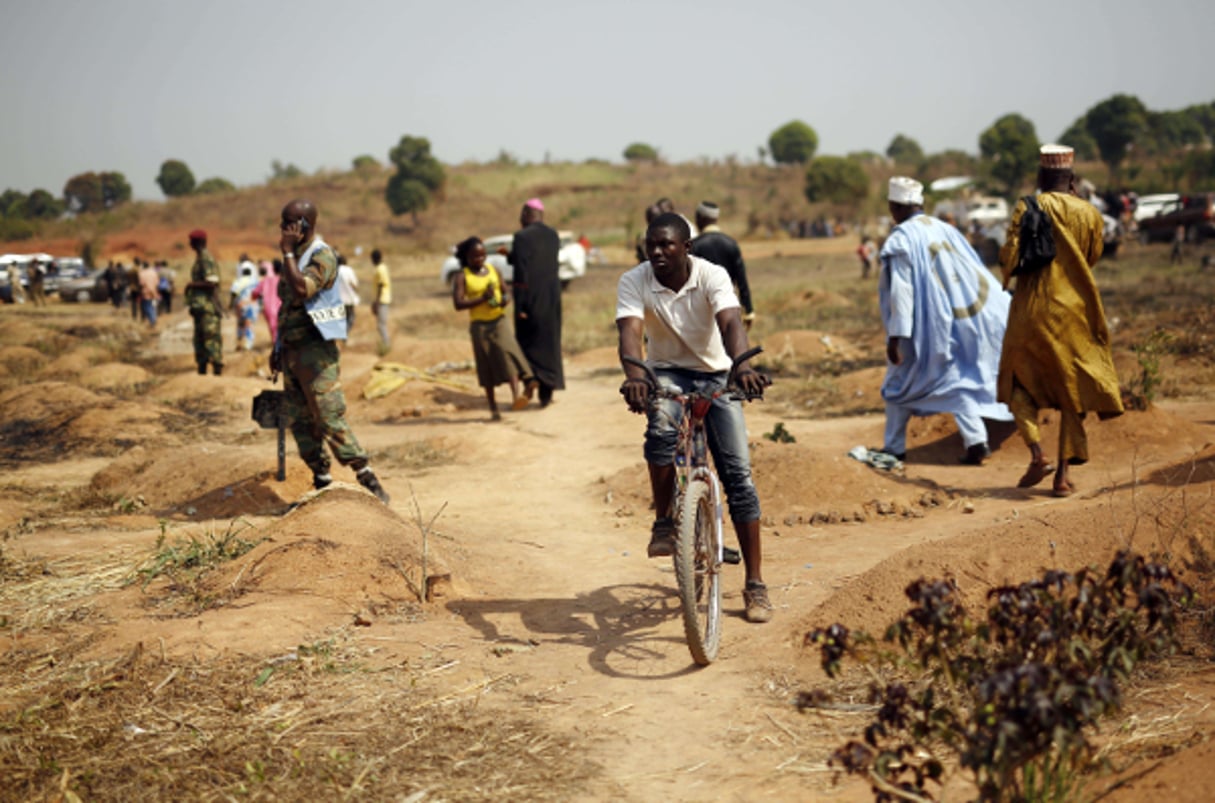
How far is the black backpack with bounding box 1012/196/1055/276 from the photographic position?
6934 millimetres

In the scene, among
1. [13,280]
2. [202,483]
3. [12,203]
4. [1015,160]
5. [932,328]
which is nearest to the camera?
[932,328]

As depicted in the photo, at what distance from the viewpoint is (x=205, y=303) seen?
540 inches

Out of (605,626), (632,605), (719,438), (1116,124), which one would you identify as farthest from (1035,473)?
(1116,124)

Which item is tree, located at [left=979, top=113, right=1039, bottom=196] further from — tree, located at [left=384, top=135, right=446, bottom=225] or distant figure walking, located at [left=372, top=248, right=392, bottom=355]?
distant figure walking, located at [left=372, top=248, right=392, bottom=355]

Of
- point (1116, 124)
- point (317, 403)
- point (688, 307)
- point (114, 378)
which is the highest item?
point (1116, 124)

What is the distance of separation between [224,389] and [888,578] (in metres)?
→ 10.5

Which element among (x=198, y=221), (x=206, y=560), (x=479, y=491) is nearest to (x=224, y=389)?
(x=479, y=491)

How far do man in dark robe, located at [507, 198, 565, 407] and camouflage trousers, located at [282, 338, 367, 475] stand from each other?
468 centimetres

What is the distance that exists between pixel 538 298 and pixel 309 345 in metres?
4.95

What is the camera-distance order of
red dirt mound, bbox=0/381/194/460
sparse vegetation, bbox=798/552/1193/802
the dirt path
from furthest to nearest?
red dirt mound, bbox=0/381/194/460 → the dirt path → sparse vegetation, bbox=798/552/1193/802

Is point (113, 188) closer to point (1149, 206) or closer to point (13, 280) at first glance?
point (13, 280)

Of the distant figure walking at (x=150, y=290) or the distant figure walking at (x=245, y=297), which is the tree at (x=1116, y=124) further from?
the distant figure walking at (x=245, y=297)

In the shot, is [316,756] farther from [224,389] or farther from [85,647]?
[224,389]

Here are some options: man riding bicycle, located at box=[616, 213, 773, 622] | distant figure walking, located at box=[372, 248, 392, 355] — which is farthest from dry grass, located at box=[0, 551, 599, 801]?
distant figure walking, located at box=[372, 248, 392, 355]
